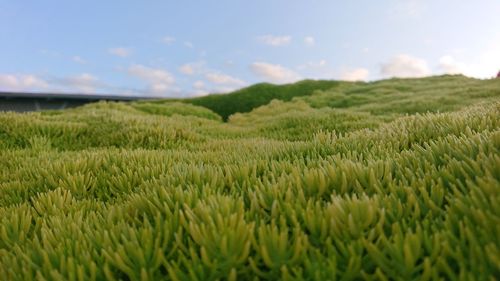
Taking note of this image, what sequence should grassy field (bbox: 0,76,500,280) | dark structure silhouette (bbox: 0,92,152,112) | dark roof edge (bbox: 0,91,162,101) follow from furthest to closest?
dark structure silhouette (bbox: 0,92,152,112), dark roof edge (bbox: 0,91,162,101), grassy field (bbox: 0,76,500,280)

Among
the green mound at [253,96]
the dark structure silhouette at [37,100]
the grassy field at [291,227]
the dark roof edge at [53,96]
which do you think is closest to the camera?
the grassy field at [291,227]

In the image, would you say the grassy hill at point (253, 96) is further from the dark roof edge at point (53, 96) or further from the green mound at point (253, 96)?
the dark roof edge at point (53, 96)

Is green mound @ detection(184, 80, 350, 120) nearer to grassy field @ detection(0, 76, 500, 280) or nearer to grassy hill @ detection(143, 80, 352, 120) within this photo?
grassy hill @ detection(143, 80, 352, 120)

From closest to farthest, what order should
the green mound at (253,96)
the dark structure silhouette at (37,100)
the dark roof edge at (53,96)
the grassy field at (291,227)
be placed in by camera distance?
1. the grassy field at (291,227)
2. the green mound at (253,96)
3. the dark roof edge at (53,96)
4. the dark structure silhouette at (37,100)

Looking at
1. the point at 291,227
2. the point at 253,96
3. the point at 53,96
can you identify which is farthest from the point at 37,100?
the point at 291,227

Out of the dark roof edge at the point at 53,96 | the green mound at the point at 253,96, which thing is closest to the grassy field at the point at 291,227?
the green mound at the point at 253,96

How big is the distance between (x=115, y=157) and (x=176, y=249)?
3012 millimetres

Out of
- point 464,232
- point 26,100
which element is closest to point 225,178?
point 464,232

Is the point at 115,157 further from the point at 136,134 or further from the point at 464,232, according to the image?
the point at 464,232

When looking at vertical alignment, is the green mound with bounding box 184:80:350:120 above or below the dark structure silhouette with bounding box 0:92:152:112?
above

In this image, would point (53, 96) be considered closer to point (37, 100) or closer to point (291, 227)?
point (37, 100)

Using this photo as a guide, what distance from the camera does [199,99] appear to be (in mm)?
46312

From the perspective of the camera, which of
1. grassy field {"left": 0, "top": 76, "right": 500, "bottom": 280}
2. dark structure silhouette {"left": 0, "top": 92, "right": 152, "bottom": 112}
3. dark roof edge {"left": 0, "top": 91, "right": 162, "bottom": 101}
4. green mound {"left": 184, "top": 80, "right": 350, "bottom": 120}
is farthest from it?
dark structure silhouette {"left": 0, "top": 92, "right": 152, "bottom": 112}

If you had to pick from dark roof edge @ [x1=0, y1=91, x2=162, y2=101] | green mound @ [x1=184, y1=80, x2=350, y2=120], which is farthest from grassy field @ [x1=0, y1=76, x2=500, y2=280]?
dark roof edge @ [x1=0, y1=91, x2=162, y2=101]
